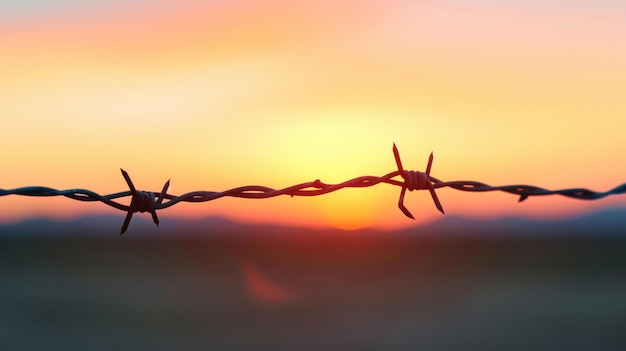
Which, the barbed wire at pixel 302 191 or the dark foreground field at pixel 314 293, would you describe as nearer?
the barbed wire at pixel 302 191

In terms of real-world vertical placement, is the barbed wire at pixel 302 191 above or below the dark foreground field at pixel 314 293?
above

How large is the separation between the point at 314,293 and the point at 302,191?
18328 mm

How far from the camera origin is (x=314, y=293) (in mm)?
20234

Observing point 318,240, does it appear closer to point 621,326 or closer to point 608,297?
point 608,297

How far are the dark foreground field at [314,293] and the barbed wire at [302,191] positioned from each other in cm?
1019

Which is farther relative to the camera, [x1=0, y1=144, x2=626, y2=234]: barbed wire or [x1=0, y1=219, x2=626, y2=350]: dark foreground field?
[x1=0, y1=219, x2=626, y2=350]: dark foreground field

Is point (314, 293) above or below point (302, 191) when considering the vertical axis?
below

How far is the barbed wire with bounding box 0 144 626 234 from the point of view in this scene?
212cm

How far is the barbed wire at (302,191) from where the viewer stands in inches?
83.4

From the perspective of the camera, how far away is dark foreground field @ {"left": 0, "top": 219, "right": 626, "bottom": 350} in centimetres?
1322

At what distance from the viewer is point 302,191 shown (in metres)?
2.20

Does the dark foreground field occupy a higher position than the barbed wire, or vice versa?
the barbed wire

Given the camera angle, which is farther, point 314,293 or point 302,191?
point 314,293

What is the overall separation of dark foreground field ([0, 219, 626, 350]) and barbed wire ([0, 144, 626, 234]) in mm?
10188
